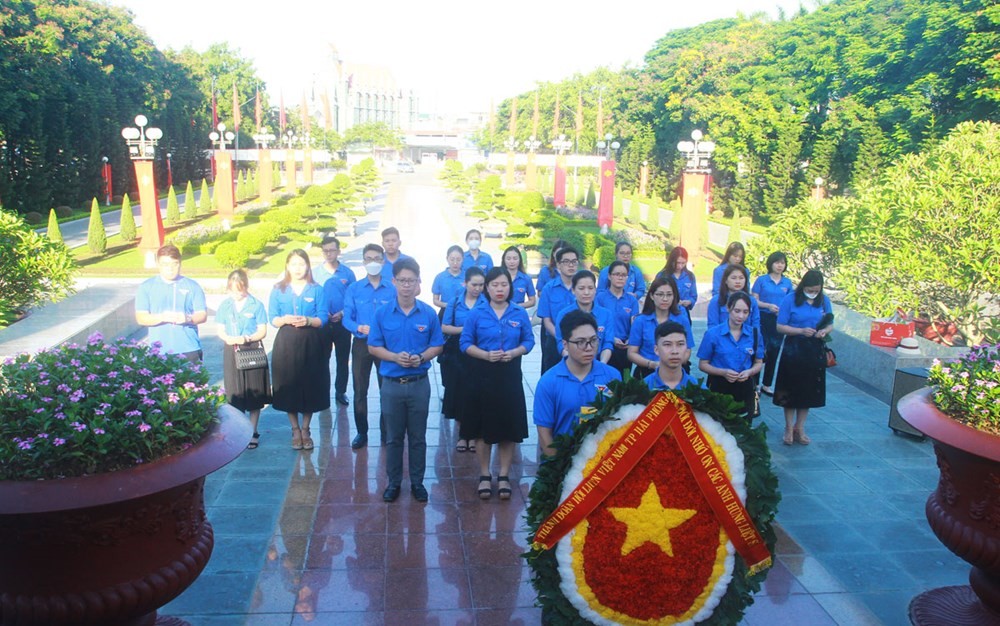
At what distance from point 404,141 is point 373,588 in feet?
303

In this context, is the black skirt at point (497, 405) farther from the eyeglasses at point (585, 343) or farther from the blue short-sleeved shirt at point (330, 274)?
the blue short-sleeved shirt at point (330, 274)

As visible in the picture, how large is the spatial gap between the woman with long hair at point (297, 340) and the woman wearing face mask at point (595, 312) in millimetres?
1874

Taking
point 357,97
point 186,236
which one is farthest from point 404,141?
point 186,236

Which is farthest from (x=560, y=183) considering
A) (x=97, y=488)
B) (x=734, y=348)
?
(x=97, y=488)

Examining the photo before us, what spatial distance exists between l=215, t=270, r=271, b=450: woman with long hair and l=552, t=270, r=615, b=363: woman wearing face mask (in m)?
2.27

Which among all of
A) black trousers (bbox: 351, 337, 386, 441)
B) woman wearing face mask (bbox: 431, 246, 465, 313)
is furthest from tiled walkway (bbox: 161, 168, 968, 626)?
woman wearing face mask (bbox: 431, 246, 465, 313)

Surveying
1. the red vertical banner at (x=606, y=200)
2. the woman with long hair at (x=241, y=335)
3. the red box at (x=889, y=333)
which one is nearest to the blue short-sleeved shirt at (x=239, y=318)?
the woman with long hair at (x=241, y=335)

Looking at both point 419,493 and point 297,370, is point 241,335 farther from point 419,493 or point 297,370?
point 419,493

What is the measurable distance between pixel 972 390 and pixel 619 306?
3050 mm

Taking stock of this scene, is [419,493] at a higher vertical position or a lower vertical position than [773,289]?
lower

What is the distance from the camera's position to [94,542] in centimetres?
272

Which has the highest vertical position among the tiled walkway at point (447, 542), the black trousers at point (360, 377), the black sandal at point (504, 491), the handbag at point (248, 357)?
the handbag at point (248, 357)

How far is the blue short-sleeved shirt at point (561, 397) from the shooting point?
4.20 metres

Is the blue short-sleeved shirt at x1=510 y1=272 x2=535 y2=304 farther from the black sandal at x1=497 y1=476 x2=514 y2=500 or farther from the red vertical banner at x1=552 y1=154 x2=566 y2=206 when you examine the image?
the red vertical banner at x1=552 y1=154 x2=566 y2=206
